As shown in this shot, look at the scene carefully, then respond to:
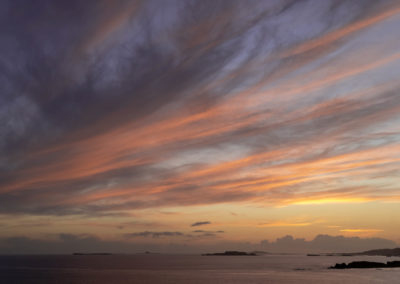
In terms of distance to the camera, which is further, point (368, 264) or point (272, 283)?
point (368, 264)

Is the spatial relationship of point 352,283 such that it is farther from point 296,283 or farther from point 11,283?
point 11,283

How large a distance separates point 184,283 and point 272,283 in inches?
1080

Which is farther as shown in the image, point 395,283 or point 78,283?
point 78,283

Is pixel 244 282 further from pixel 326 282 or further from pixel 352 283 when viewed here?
pixel 352 283

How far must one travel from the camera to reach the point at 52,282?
12100cm

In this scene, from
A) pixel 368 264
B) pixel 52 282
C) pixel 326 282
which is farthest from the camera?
pixel 368 264

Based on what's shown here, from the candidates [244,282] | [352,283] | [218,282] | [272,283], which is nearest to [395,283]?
[352,283]

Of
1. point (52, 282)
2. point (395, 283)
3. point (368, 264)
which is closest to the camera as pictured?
point (395, 283)

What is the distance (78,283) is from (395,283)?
94538 millimetres

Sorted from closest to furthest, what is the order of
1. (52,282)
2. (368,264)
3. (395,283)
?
1. (395,283)
2. (52,282)
3. (368,264)

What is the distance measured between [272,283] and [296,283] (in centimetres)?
729

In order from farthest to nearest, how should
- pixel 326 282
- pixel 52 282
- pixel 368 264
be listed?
pixel 368 264 < pixel 52 282 < pixel 326 282

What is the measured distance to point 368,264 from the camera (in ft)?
608

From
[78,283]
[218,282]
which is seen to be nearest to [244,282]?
[218,282]
